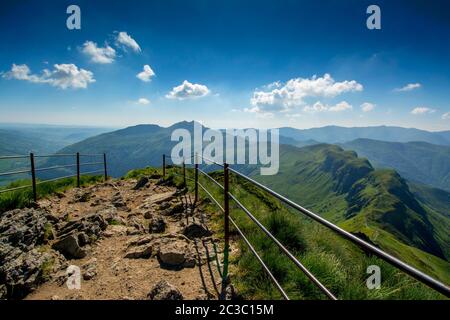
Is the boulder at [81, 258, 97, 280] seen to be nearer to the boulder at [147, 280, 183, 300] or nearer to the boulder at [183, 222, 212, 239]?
the boulder at [147, 280, 183, 300]

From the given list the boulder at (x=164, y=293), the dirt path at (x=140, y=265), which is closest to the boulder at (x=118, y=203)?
the dirt path at (x=140, y=265)

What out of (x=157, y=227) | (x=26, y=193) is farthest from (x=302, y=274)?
(x=26, y=193)

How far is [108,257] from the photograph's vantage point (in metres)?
5.98

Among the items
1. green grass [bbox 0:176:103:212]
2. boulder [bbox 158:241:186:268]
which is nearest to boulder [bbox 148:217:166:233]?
boulder [bbox 158:241:186:268]

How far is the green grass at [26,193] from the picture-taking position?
867 centimetres

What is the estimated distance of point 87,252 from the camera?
6.08 metres

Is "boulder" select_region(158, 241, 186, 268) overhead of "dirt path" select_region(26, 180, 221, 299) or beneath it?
overhead

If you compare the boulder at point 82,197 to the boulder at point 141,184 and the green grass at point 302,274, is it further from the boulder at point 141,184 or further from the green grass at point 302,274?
the green grass at point 302,274

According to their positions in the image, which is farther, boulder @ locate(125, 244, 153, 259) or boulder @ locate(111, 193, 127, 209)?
boulder @ locate(111, 193, 127, 209)

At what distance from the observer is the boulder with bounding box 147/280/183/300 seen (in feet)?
13.4

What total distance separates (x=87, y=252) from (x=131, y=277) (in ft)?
5.77

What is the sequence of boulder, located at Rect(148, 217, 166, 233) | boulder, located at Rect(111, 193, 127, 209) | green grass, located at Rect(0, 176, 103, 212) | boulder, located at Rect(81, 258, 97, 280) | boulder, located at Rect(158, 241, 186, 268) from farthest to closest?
boulder, located at Rect(111, 193, 127, 209) → green grass, located at Rect(0, 176, 103, 212) → boulder, located at Rect(148, 217, 166, 233) → boulder, located at Rect(158, 241, 186, 268) → boulder, located at Rect(81, 258, 97, 280)
